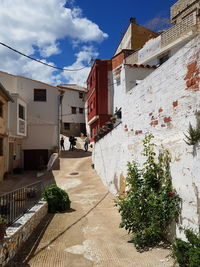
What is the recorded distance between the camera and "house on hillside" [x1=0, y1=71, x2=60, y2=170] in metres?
21.4

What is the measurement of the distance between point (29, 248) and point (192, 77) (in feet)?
16.5

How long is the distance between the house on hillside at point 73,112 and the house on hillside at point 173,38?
56.3 feet

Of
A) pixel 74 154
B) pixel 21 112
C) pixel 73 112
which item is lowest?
pixel 74 154

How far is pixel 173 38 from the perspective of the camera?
16172mm

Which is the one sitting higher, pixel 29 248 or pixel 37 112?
pixel 37 112

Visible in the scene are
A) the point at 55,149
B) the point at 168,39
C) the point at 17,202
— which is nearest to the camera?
the point at 17,202

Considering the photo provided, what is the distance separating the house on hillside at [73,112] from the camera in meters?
36.0

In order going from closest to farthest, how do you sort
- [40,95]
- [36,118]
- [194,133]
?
[194,133], [36,118], [40,95]

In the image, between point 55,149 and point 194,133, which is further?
point 55,149

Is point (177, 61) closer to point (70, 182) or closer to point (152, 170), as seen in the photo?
point (152, 170)

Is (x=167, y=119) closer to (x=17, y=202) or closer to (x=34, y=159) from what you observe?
(x=17, y=202)

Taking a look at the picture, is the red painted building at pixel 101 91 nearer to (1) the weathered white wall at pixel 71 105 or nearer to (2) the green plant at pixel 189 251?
(1) the weathered white wall at pixel 71 105

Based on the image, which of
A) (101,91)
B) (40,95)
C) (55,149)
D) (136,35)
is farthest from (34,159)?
(136,35)

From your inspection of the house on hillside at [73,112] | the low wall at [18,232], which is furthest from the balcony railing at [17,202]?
the house on hillside at [73,112]
